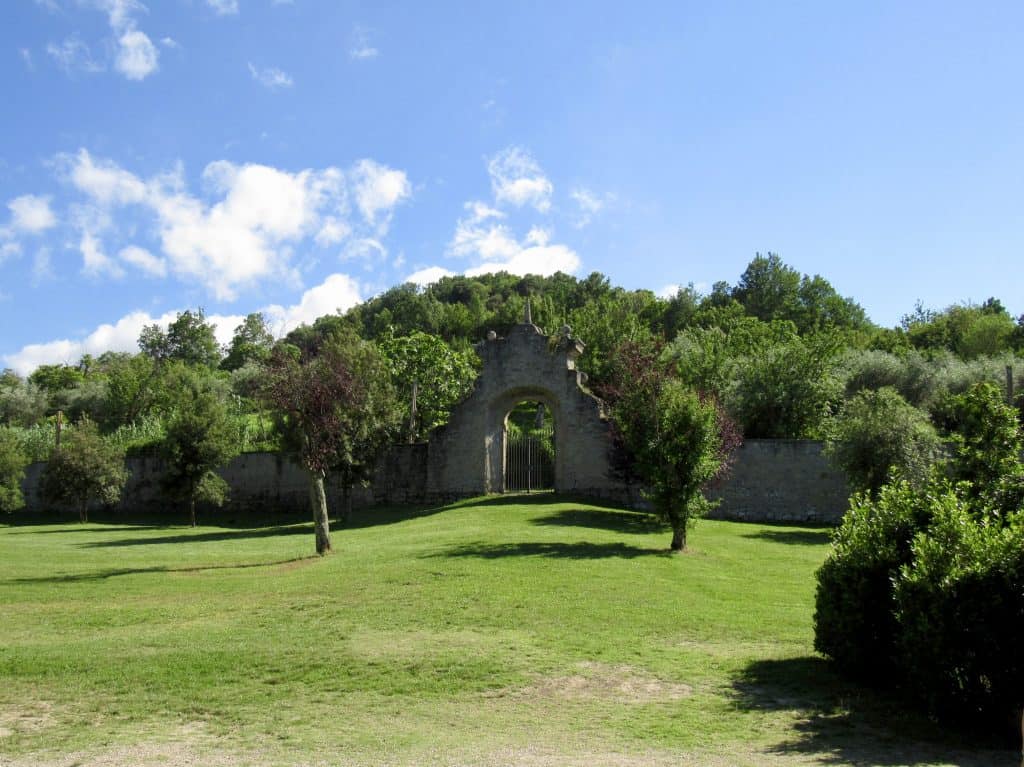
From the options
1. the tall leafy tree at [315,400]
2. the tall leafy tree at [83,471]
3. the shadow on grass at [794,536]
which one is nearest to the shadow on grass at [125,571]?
the tall leafy tree at [315,400]

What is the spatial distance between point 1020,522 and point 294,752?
23.3 ft

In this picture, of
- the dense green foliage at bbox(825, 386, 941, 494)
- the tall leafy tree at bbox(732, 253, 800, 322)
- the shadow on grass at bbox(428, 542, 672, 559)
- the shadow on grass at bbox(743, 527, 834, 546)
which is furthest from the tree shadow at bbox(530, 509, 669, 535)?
the tall leafy tree at bbox(732, 253, 800, 322)

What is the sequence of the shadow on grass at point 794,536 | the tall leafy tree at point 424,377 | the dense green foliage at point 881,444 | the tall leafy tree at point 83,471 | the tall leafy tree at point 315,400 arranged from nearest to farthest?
1. the tall leafy tree at point 315,400
2. the shadow on grass at point 794,536
3. the dense green foliage at point 881,444
4. the tall leafy tree at point 83,471
5. the tall leafy tree at point 424,377

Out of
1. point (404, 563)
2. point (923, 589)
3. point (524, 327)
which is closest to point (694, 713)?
point (923, 589)

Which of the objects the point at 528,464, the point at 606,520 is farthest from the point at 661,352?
the point at 528,464

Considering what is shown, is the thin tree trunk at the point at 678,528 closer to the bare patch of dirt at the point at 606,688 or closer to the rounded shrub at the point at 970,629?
the bare patch of dirt at the point at 606,688

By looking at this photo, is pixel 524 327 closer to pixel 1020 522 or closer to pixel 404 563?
pixel 404 563

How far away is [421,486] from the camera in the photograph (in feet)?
108

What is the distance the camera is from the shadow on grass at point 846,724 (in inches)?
270

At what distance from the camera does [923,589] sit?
7.90 m

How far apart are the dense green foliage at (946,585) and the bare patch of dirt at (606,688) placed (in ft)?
6.76

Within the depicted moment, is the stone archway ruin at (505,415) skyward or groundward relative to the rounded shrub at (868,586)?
skyward

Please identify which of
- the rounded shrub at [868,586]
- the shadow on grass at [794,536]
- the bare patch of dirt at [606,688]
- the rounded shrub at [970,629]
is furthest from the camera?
the shadow on grass at [794,536]

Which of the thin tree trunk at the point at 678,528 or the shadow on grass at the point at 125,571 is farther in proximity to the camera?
the thin tree trunk at the point at 678,528
